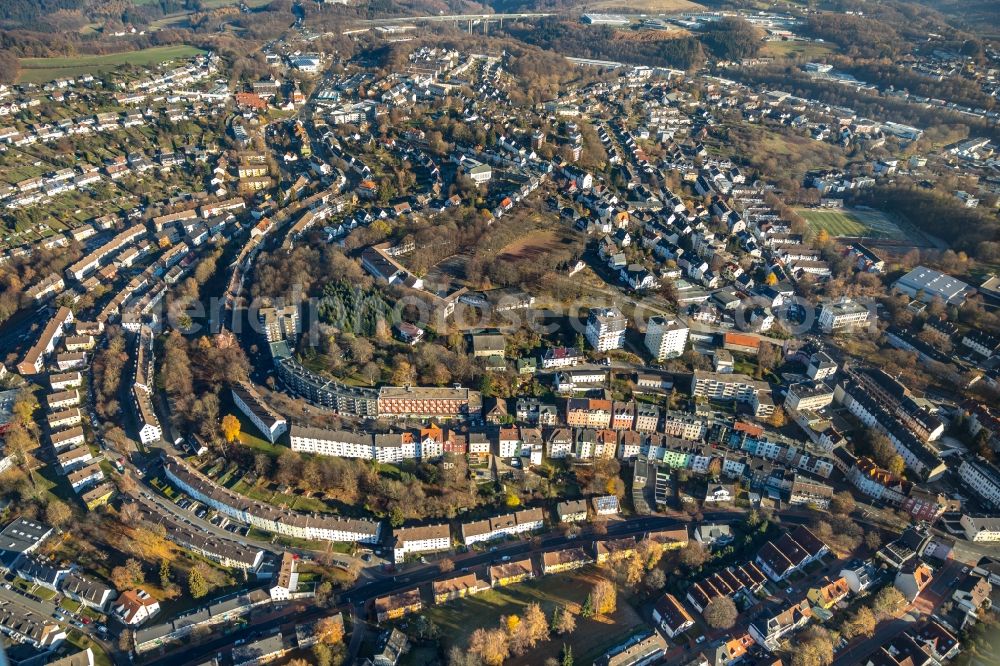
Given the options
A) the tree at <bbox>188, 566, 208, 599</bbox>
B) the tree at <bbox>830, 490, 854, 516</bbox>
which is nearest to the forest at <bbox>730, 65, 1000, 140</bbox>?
the tree at <bbox>830, 490, 854, 516</bbox>

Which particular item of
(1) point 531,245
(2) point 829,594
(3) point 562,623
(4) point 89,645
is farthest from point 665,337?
(4) point 89,645

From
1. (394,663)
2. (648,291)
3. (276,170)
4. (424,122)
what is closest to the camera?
(394,663)

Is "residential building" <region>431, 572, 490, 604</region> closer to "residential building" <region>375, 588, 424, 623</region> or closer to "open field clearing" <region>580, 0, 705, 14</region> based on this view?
"residential building" <region>375, 588, 424, 623</region>

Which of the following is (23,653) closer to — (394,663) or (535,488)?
(394,663)

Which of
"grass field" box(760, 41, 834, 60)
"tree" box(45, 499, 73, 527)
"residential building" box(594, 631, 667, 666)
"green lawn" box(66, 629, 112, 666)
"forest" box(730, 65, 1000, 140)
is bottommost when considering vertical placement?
"green lawn" box(66, 629, 112, 666)

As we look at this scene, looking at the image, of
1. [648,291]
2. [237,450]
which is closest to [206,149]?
[237,450]
